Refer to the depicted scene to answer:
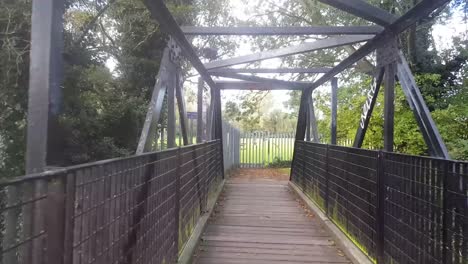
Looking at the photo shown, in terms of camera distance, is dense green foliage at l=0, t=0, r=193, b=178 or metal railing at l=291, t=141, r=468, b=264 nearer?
metal railing at l=291, t=141, r=468, b=264

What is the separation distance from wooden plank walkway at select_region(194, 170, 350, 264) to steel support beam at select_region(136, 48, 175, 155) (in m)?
1.65

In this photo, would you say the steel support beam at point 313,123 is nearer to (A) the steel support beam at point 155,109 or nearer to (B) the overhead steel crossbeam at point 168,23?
(B) the overhead steel crossbeam at point 168,23

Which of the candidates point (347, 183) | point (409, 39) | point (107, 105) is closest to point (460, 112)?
point (409, 39)

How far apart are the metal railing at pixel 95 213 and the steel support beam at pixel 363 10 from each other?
2349 mm

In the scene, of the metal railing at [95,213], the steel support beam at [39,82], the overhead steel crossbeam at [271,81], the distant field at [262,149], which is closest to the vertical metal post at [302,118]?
the overhead steel crossbeam at [271,81]

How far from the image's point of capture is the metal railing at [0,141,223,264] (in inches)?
55.6

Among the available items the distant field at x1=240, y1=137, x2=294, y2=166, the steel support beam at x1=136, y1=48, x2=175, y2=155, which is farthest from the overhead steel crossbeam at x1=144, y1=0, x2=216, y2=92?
the distant field at x1=240, y1=137, x2=294, y2=166

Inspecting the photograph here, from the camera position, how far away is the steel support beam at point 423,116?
4.46 meters

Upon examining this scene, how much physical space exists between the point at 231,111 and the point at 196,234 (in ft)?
62.1

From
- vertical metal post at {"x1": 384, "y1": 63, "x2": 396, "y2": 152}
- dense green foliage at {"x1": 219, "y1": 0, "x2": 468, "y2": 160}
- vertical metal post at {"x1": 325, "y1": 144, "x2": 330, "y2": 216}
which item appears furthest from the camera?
dense green foliage at {"x1": 219, "y1": 0, "x2": 468, "y2": 160}

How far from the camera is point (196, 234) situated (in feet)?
18.4

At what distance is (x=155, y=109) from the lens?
4453 millimetres

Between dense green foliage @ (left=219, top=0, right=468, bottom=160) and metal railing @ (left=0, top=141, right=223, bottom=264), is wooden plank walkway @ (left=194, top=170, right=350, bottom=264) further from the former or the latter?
dense green foliage @ (left=219, top=0, right=468, bottom=160)

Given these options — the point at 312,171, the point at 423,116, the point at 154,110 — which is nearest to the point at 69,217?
the point at 154,110
